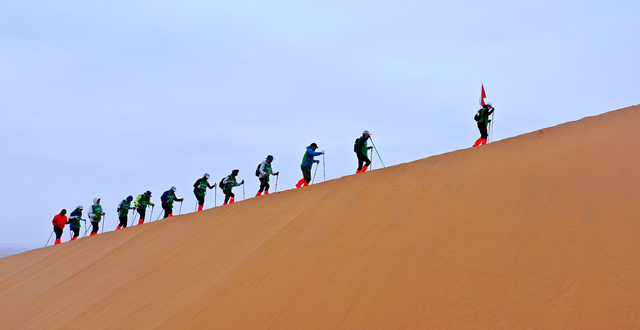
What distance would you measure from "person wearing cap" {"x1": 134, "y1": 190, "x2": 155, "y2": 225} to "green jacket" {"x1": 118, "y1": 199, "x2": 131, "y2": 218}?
1.02 meters

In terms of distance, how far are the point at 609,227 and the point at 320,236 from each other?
3.69m

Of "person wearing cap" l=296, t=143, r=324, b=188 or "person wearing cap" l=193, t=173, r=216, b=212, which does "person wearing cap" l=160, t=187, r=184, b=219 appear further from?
"person wearing cap" l=296, t=143, r=324, b=188

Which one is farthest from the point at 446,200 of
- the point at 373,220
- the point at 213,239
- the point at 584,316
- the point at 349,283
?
the point at 213,239

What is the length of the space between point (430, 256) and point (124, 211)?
47.4 feet

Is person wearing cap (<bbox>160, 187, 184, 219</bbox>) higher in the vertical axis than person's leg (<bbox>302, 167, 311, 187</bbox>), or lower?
higher

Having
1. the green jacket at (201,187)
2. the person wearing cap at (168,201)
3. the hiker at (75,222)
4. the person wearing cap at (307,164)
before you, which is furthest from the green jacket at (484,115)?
the hiker at (75,222)

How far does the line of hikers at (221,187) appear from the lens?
36.3 feet

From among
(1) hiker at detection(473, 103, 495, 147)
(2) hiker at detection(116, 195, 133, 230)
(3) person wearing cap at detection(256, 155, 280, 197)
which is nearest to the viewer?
(1) hiker at detection(473, 103, 495, 147)

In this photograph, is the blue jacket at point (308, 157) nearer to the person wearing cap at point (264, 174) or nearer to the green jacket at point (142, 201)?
the person wearing cap at point (264, 174)

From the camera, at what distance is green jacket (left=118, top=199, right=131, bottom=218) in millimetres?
17500

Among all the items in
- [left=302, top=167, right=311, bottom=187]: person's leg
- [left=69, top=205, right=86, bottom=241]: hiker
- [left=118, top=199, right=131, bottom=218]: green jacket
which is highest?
[left=118, top=199, right=131, bottom=218]: green jacket

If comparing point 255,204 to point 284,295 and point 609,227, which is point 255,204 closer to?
point 284,295

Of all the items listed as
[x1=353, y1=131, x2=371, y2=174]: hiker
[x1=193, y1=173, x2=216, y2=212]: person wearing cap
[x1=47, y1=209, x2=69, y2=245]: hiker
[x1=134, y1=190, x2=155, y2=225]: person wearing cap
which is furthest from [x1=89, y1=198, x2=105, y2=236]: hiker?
[x1=353, y1=131, x2=371, y2=174]: hiker

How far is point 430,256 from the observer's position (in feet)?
17.9
